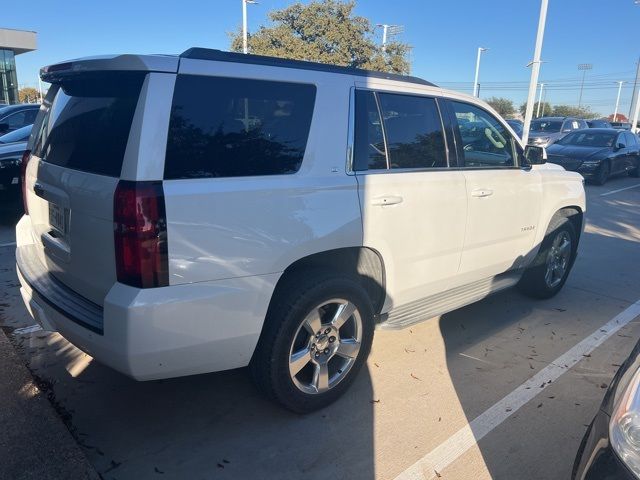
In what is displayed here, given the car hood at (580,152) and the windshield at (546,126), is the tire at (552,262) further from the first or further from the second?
the windshield at (546,126)

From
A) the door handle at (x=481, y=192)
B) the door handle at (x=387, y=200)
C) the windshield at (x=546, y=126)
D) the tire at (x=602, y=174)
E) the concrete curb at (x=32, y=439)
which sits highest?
the windshield at (x=546, y=126)

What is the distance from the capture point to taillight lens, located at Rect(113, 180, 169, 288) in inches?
90.4

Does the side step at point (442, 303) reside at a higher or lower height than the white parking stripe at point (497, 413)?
higher

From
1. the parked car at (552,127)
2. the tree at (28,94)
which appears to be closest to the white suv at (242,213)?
the parked car at (552,127)

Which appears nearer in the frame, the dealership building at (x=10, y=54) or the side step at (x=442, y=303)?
the side step at (x=442, y=303)

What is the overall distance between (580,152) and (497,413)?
13.4 metres

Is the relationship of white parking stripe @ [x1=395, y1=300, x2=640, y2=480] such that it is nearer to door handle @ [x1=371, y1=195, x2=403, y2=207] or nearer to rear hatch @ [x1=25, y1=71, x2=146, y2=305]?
door handle @ [x1=371, y1=195, x2=403, y2=207]

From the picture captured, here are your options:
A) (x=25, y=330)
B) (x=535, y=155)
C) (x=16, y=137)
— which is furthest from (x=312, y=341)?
(x=16, y=137)

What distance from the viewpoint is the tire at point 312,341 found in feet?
9.26

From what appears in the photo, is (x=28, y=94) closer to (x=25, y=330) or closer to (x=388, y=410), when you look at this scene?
(x=25, y=330)

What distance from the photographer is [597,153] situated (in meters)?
14.5

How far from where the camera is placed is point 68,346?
152 inches

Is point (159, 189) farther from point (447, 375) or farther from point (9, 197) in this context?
point (9, 197)

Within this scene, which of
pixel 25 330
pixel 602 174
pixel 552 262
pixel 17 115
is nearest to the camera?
pixel 25 330
